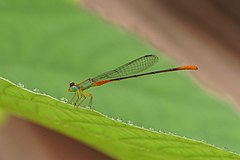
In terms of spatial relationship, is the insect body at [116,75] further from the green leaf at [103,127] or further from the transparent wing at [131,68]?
the green leaf at [103,127]

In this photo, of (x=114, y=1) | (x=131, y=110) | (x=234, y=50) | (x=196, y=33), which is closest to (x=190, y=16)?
(x=196, y=33)

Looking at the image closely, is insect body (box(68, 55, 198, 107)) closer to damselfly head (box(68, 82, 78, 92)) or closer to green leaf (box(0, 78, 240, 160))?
damselfly head (box(68, 82, 78, 92))

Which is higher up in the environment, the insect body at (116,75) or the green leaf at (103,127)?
the insect body at (116,75)

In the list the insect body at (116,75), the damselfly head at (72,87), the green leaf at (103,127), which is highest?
the insect body at (116,75)

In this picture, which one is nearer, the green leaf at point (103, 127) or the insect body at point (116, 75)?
the green leaf at point (103, 127)

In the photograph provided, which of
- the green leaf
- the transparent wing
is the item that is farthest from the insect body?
the green leaf

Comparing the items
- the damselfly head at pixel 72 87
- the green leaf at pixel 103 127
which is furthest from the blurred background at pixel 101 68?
the green leaf at pixel 103 127

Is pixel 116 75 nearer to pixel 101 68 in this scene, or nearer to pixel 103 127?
pixel 101 68
